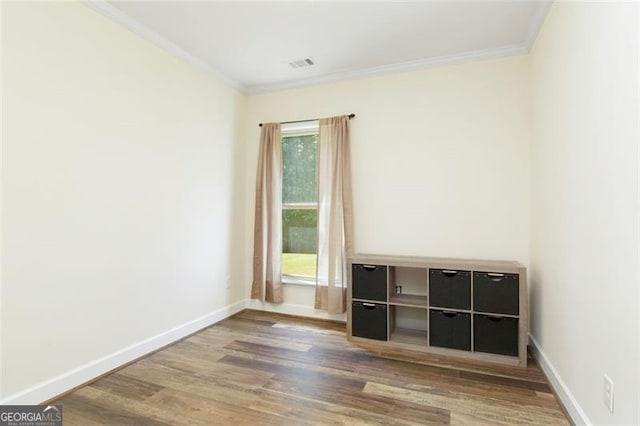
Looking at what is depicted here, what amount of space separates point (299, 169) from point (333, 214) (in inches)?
30.2

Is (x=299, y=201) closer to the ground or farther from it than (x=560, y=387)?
farther from it

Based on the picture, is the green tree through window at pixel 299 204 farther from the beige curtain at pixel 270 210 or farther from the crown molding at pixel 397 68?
the crown molding at pixel 397 68

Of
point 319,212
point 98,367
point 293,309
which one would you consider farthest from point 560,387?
point 98,367

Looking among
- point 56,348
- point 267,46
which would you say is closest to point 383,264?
point 267,46

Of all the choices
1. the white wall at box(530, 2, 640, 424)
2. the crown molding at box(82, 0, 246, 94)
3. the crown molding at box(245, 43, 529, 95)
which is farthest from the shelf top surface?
the crown molding at box(82, 0, 246, 94)

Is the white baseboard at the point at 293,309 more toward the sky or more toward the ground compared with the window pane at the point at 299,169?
more toward the ground

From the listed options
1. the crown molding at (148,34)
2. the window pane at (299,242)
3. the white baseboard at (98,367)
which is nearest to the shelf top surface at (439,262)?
the window pane at (299,242)

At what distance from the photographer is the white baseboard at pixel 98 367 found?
1.97 m

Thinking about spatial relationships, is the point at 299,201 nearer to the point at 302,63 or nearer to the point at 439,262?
the point at 302,63

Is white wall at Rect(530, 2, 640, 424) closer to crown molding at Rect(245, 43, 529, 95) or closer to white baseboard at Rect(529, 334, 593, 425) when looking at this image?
white baseboard at Rect(529, 334, 593, 425)

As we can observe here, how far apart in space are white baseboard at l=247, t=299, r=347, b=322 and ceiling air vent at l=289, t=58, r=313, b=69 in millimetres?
2632

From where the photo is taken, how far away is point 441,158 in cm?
317

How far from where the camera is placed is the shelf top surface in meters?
2.65

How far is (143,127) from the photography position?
8.89ft
